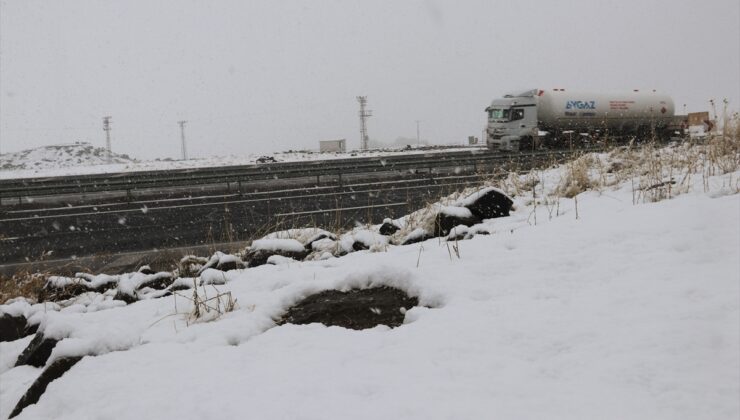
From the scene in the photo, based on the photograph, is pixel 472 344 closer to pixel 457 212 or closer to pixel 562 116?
pixel 457 212

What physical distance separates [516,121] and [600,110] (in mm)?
6292

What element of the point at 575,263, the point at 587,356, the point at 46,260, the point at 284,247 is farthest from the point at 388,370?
the point at 46,260

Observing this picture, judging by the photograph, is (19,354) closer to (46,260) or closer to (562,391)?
(562,391)

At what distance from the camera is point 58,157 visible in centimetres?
5191

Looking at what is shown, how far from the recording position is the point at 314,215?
528 inches

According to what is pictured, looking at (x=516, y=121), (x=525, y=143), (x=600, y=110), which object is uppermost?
(x=600, y=110)

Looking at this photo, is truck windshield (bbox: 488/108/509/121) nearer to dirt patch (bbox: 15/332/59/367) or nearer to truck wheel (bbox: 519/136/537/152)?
truck wheel (bbox: 519/136/537/152)

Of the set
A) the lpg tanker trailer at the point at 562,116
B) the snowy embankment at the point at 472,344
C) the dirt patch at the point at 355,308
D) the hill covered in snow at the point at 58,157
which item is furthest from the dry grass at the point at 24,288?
the hill covered in snow at the point at 58,157

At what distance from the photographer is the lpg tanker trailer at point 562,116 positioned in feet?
101

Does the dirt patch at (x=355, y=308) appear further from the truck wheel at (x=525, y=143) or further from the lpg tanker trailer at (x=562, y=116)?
the truck wheel at (x=525, y=143)

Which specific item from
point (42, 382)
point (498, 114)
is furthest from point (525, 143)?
point (42, 382)

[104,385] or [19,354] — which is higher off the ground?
[104,385]

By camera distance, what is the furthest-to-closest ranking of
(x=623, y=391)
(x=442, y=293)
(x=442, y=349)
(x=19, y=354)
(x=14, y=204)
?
(x=14, y=204) < (x=19, y=354) < (x=442, y=293) < (x=442, y=349) < (x=623, y=391)

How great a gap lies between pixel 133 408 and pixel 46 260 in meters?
8.75
